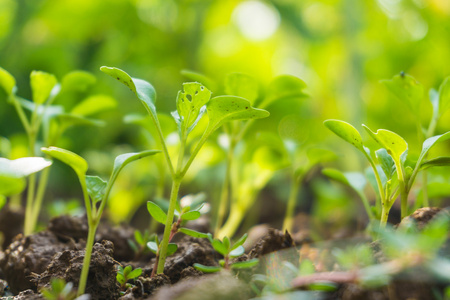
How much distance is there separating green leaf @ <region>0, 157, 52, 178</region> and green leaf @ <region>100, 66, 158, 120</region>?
0.15m

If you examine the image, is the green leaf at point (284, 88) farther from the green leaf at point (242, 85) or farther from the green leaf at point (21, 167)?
the green leaf at point (21, 167)

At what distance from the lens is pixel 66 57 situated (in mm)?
1750

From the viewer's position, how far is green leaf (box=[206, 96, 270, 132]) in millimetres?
537

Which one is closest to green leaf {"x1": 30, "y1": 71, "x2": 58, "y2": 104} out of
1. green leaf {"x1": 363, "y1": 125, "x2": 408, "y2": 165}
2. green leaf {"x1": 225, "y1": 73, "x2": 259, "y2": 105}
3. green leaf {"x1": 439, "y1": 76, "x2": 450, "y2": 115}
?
green leaf {"x1": 225, "y1": 73, "x2": 259, "y2": 105}

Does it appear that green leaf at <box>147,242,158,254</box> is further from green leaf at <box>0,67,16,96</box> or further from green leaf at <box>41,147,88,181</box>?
green leaf at <box>0,67,16,96</box>

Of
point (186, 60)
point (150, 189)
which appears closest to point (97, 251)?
point (150, 189)

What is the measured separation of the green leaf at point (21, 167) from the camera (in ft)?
1.53

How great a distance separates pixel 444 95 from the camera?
656 mm

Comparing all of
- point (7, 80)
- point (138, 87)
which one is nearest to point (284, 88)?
point (138, 87)

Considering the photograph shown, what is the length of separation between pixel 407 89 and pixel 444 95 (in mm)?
61

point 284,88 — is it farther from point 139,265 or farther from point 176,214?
point 139,265

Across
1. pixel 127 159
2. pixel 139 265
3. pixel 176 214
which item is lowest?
pixel 139 265

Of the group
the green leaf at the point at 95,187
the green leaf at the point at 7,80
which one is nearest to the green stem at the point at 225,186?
the green leaf at the point at 95,187

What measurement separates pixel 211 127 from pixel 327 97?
6.73 feet
